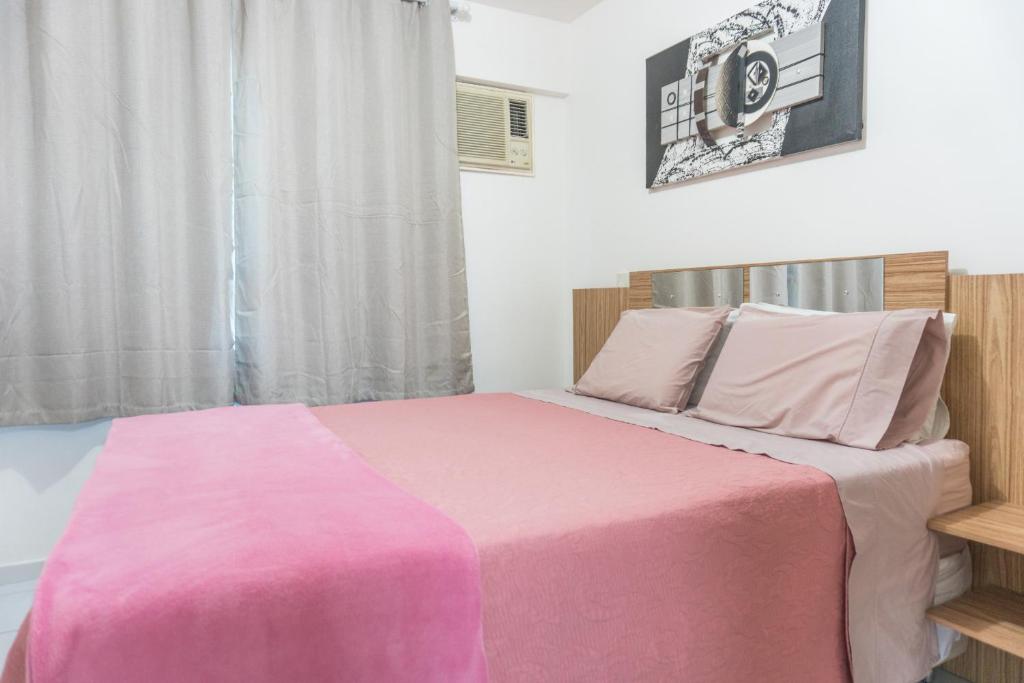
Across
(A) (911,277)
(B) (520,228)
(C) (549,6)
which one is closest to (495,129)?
(B) (520,228)

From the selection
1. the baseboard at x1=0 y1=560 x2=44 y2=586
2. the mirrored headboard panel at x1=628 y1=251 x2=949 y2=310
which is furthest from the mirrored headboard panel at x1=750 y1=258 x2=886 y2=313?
the baseboard at x1=0 y1=560 x2=44 y2=586

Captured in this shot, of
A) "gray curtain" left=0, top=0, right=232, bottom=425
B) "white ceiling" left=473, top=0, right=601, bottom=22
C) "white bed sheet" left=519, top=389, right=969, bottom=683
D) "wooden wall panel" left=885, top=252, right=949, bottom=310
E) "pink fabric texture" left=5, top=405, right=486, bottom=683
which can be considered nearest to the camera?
Result: "pink fabric texture" left=5, top=405, right=486, bottom=683

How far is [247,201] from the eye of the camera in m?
2.65

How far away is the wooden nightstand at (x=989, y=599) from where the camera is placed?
1397mm

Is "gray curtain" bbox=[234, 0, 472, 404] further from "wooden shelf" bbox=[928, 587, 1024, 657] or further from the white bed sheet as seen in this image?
"wooden shelf" bbox=[928, 587, 1024, 657]

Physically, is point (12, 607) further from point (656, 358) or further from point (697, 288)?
point (697, 288)

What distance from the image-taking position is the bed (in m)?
0.98

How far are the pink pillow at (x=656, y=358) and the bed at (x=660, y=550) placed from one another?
36 centimetres

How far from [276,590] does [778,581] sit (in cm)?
91

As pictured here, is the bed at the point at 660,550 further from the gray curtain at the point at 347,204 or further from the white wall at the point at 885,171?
the gray curtain at the point at 347,204

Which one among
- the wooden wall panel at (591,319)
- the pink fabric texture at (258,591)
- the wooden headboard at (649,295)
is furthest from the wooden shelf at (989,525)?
the wooden wall panel at (591,319)

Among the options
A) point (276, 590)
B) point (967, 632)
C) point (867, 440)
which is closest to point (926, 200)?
point (867, 440)

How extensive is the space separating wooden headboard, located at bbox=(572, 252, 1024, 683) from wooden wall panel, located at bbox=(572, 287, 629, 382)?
4.26ft

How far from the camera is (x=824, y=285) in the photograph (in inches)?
82.0
